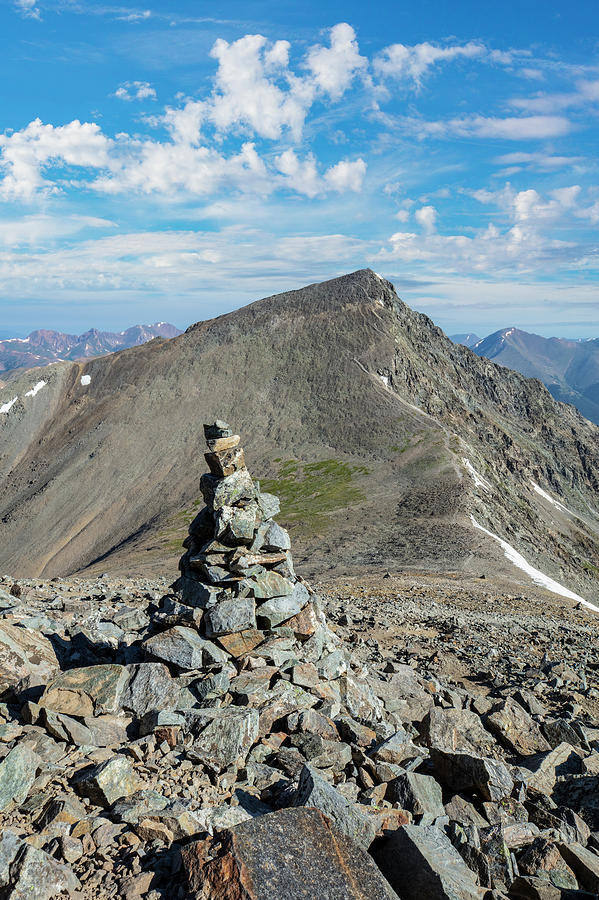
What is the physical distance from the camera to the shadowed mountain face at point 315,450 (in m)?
69.8

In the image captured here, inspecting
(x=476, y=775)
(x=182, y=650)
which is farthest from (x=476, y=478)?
(x=182, y=650)

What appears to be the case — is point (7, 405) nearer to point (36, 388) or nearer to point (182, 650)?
point (36, 388)

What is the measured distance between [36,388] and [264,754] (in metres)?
170

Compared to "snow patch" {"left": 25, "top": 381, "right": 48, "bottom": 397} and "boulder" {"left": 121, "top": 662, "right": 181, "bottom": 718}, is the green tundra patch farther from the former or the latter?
"snow patch" {"left": 25, "top": 381, "right": 48, "bottom": 397}

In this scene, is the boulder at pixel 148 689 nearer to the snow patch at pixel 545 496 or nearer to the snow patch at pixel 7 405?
the snow patch at pixel 545 496

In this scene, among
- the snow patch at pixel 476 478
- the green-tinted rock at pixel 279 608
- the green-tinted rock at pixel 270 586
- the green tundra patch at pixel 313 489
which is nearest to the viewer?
the green-tinted rock at pixel 279 608

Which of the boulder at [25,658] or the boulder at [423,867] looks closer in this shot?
the boulder at [423,867]

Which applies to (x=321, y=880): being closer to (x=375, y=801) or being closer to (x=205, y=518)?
(x=375, y=801)

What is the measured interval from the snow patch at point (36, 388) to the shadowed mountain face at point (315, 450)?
126 centimetres

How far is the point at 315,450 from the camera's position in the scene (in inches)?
4449

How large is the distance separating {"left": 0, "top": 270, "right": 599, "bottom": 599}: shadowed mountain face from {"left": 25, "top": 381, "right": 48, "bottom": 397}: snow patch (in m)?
1.26

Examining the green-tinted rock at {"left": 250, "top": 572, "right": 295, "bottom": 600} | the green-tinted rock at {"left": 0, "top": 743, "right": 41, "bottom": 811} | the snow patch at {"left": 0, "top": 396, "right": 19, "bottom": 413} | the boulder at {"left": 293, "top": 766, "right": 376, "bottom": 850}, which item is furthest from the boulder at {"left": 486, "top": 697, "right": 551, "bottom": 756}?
the snow patch at {"left": 0, "top": 396, "right": 19, "bottom": 413}

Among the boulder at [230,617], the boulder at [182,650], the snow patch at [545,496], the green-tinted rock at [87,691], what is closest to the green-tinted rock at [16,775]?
the green-tinted rock at [87,691]

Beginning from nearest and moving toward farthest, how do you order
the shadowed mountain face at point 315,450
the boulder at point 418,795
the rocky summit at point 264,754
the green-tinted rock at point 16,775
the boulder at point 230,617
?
the rocky summit at point 264,754 < the green-tinted rock at point 16,775 < the boulder at point 418,795 < the boulder at point 230,617 < the shadowed mountain face at point 315,450
